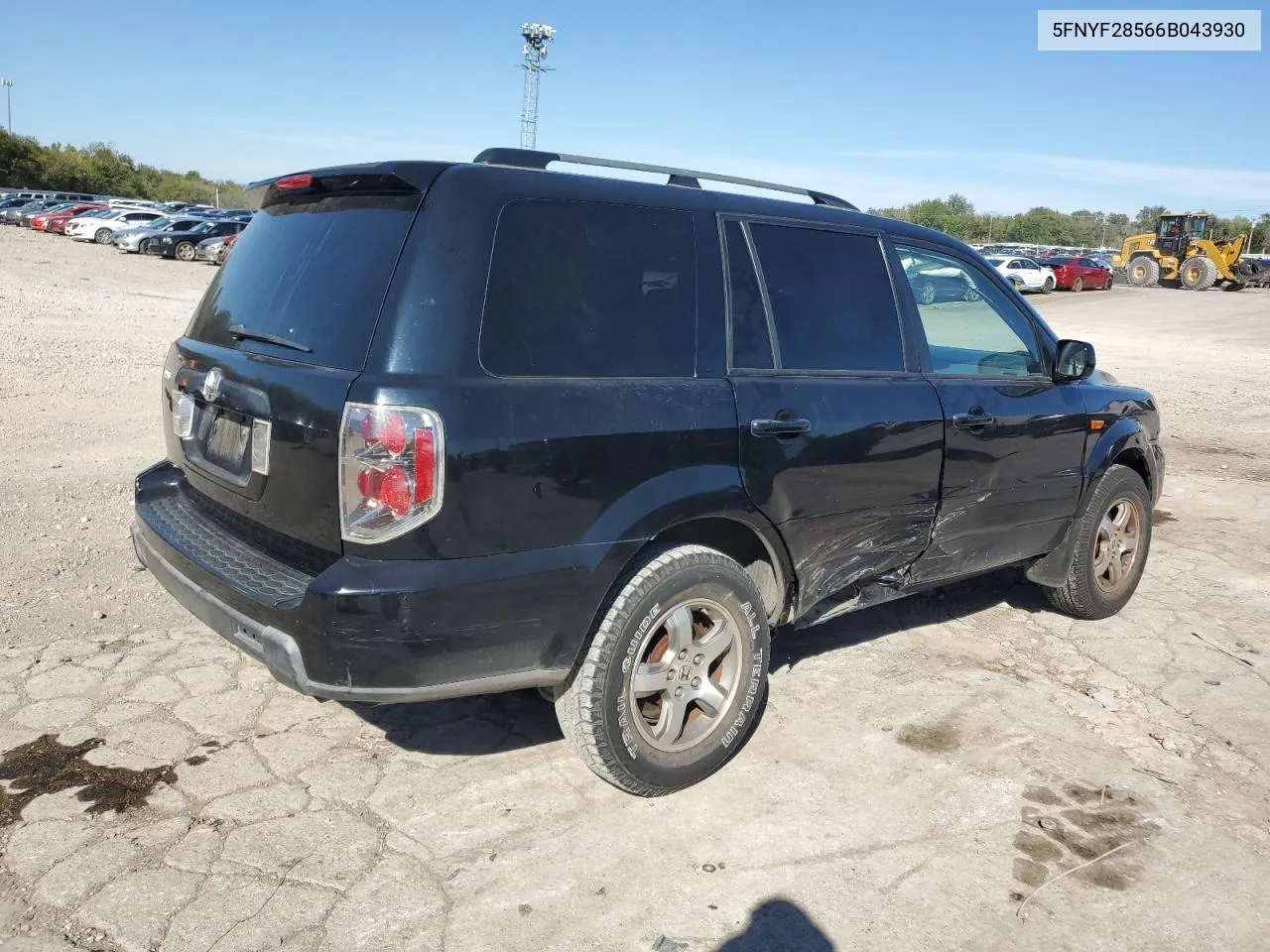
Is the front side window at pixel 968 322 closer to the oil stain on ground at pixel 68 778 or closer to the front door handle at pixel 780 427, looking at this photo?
the front door handle at pixel 780 427

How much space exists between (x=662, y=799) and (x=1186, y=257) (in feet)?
142

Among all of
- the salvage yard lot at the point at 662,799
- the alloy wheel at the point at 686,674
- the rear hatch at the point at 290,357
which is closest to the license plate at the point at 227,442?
the rear hatch at the point at 290,357

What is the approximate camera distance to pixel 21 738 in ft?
11.3

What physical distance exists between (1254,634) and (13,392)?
9.50m

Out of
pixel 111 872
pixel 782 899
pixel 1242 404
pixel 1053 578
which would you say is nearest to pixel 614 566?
pixel 782 899

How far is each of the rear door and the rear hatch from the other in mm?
1217

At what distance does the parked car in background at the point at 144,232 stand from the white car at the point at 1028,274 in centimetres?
2901

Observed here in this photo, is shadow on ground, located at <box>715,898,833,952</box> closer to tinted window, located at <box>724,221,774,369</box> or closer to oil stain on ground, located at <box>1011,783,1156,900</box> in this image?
oil stain on ground, located at <box>1011,783,1156,900</box>

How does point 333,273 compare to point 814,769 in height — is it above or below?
above

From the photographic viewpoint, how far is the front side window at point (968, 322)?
419cm

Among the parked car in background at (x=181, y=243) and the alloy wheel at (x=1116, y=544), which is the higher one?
the parked car in background at (x=181, y=243)

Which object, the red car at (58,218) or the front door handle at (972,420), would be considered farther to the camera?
the red car at (58,218)

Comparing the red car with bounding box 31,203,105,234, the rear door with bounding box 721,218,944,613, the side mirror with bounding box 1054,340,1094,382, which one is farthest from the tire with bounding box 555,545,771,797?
the red car with bounding box 31,203,105,234

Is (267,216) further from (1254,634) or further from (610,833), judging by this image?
(1254,634)
